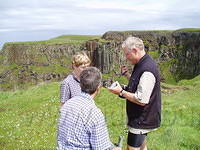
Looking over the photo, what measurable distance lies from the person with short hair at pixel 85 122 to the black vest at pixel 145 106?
1445 millimetres

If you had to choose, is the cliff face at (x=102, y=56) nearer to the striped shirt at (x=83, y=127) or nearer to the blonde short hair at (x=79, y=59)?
the blonde short hair at (x=79, y=59)

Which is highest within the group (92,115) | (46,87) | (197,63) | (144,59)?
(144,59)

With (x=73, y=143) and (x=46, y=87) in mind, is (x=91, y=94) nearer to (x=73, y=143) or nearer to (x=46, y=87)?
(x=73, y=143)

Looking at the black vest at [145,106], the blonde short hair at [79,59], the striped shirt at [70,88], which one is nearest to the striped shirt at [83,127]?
the black vest at [145,106]

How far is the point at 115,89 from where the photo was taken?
652 centimetres

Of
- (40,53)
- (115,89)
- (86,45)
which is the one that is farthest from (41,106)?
(40,53)

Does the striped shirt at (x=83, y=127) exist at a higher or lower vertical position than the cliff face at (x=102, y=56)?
higher

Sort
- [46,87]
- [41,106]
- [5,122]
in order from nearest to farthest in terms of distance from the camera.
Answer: [5,122] < [41,106] < [46,87]

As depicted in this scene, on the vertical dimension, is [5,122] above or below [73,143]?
below

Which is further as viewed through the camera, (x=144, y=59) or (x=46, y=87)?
(x=46, y=87)

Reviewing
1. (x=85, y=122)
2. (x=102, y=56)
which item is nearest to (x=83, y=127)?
(x=85, y=122)

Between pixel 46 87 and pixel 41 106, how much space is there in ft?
17.1

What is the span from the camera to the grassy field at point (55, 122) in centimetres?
1020

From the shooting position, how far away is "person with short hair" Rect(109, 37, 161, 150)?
6270mm
